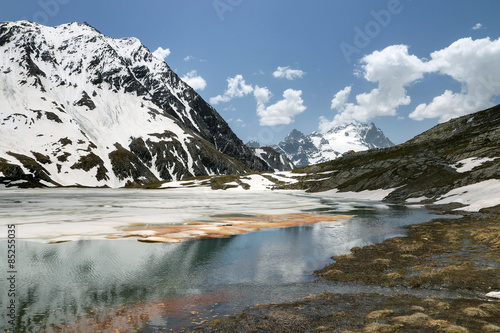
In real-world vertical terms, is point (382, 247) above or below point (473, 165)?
below

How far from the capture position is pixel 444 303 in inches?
537

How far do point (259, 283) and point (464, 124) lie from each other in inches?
7638

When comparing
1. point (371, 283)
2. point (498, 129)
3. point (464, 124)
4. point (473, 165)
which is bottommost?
point (371, 283)

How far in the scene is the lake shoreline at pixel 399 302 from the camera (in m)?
11.8

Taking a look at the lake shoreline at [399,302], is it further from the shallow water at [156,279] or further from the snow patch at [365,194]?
the snow patch at [365,194]

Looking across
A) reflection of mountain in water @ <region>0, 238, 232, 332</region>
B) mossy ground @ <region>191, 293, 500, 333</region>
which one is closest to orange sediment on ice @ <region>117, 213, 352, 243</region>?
reflection of mountain in water @ <region>0, 238, 232, 332</region>

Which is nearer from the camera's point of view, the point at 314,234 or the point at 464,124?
the point at 314,234

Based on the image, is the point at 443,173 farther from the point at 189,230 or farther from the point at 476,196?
the point at 189,230

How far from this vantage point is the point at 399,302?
47.1ft

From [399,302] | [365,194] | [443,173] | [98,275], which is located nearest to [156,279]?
[98,275]

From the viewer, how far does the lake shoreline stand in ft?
38.7

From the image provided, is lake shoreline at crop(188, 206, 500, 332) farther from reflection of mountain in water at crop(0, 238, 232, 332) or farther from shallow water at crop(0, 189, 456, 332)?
reflection of mountain in water at crop(0, 238, 232, 332)

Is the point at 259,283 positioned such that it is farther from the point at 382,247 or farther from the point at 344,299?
the point at 382,247

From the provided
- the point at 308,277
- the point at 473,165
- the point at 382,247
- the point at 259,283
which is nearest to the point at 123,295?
the point at 259,283
